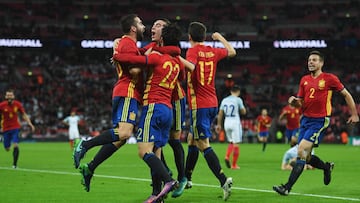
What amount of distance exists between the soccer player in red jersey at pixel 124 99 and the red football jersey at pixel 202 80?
121cm

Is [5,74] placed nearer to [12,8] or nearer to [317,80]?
[12,8]

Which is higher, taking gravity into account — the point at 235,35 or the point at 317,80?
the point at 235,35

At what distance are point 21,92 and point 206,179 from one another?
38152 mm

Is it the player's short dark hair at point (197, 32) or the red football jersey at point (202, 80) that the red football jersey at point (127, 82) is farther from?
the player's short dark hair at point (197, 32)

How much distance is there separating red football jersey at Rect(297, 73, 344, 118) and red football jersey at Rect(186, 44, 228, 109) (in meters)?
2.15

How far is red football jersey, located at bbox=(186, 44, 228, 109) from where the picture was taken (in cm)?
1064

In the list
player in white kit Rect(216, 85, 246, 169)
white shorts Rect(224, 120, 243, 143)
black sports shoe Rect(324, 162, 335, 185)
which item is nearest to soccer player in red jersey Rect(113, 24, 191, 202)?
black sports shoe Rect(324, 162, 335, 185)

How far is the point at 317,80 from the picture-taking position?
39.2 feet

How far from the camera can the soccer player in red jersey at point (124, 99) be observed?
31.1ft

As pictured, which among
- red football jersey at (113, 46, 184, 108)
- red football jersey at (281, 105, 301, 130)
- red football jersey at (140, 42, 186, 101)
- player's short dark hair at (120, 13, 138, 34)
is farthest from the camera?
red football jersey at (281, 105, 301, 130)

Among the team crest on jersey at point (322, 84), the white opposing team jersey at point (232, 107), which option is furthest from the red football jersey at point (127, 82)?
the white opposing team jersey at point (232, 107)

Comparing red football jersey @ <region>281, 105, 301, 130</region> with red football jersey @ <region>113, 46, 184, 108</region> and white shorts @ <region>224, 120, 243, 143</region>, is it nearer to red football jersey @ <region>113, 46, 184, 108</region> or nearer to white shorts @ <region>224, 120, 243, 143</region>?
white shorts @ <region>224, 120, 243, 143</region>

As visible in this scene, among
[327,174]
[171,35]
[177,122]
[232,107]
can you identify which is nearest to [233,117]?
[232,107]

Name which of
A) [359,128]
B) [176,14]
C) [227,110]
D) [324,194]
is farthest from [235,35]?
[324,194]
